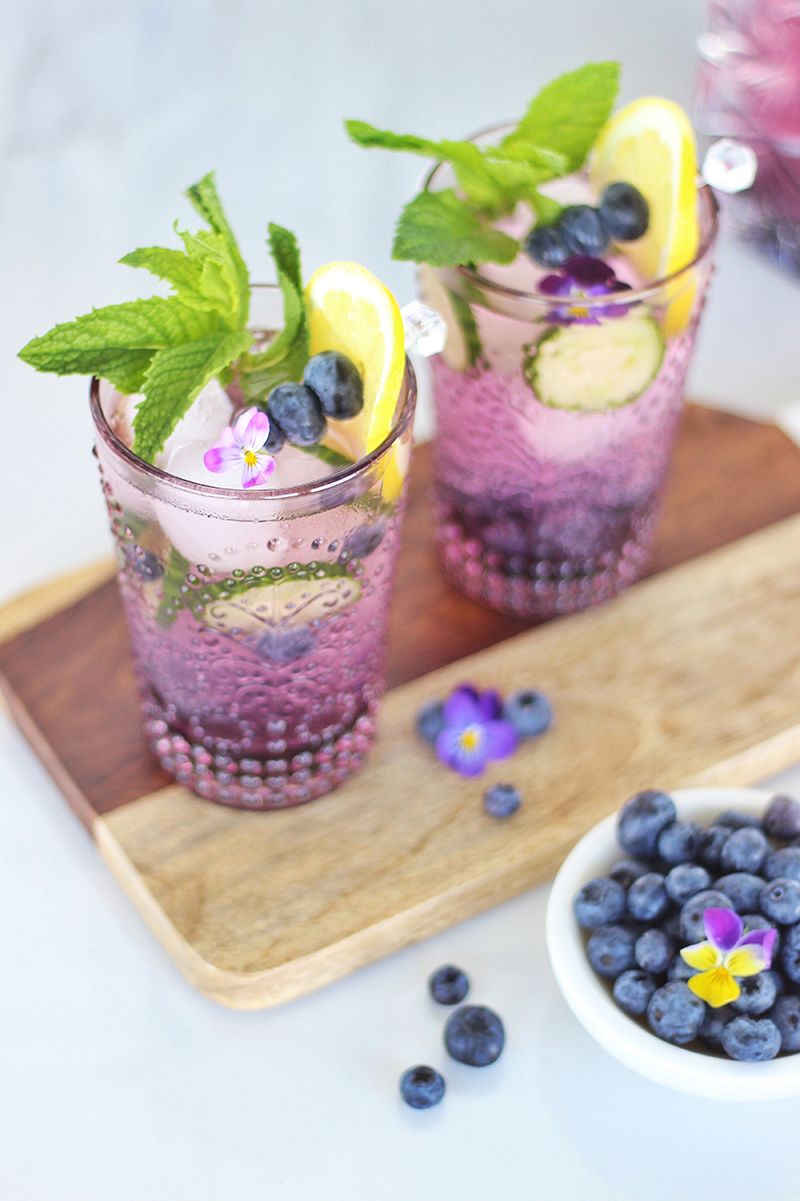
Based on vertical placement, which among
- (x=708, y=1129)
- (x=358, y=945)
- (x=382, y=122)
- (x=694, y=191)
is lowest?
(x=708, y=1129)

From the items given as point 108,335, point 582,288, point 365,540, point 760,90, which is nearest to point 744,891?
point 365,540

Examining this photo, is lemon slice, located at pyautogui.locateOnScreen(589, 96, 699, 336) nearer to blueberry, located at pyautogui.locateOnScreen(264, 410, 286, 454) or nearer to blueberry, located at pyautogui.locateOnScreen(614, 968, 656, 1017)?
blueberry, located at pyautogui.locateOnScreen(264, 410, 286, 454)

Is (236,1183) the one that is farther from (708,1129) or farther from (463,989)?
(708,1129)

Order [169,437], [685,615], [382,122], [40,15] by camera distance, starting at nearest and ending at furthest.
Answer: [169,437]
[685,615]
[40,15]
[382,122]

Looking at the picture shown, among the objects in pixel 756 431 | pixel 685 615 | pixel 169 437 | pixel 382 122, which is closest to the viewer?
pixel 169 437

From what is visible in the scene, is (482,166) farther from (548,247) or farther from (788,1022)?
(788,1022)

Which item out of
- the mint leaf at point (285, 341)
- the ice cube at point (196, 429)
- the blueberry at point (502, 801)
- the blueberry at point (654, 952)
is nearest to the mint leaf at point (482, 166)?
the mint leaf at point (285, 341)

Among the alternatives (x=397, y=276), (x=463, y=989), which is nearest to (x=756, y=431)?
(x=397, y=276)
